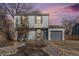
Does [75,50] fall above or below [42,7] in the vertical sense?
below

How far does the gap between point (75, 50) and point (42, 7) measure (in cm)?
62

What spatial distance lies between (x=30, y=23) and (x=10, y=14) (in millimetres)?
254

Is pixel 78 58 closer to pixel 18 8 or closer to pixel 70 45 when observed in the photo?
pixel 70 45

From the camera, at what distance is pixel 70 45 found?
199 centimetres

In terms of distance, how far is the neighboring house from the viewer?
1.98 m

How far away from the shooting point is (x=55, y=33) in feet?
6.44

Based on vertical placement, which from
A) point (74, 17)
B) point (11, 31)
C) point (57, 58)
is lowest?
point (57, 58)

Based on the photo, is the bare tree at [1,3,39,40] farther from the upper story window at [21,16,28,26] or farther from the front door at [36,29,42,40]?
the front door at [36,29,42,40]

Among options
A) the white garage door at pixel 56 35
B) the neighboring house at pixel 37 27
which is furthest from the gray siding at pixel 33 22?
the white garage door at pixel 56 35

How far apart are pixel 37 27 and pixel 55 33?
217 mm

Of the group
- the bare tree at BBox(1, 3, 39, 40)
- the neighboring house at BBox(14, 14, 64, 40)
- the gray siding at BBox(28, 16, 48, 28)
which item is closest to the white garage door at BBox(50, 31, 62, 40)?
the neighboring house at BBox(14, 14, 64, 40)

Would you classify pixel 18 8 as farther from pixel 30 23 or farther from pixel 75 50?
pixel 75 50

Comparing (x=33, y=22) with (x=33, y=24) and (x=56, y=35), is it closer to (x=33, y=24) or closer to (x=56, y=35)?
(x=33, y=24)

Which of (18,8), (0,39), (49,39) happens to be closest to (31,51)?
(49,39)
